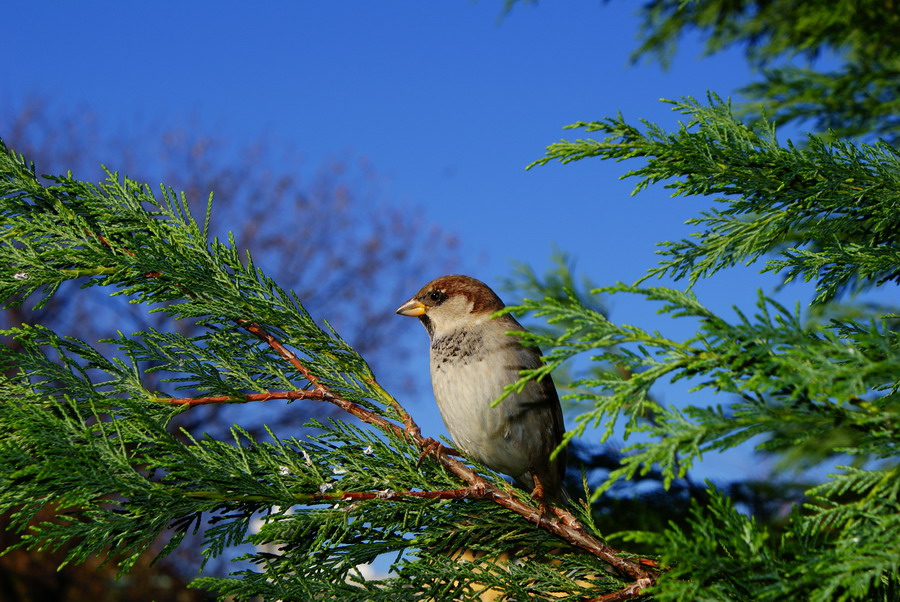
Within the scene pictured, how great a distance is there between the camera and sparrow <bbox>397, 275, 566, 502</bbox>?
2426 mm

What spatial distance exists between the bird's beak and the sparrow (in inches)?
4.8

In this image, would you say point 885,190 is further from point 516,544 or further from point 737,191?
point 516,544

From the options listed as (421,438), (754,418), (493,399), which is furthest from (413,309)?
(754,418)

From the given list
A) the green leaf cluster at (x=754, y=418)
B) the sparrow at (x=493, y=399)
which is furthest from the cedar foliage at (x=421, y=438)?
the sparrow at (x=493, y=399)

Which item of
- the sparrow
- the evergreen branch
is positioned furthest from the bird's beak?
the evergreen branch

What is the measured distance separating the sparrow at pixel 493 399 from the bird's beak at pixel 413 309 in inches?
4.8

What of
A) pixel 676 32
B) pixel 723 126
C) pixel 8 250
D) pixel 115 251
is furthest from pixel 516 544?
pixel 676 32

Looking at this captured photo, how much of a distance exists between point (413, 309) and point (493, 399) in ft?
2.12

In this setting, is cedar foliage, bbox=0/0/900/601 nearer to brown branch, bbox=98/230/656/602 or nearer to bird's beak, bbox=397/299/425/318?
brown branch, bbox=98/230/656/602

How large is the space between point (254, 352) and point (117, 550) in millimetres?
556

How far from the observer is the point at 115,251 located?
1.92 m

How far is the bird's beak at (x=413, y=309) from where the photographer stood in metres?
2.88

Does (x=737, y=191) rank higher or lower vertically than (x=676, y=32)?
lower

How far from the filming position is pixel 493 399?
237 centimetres
